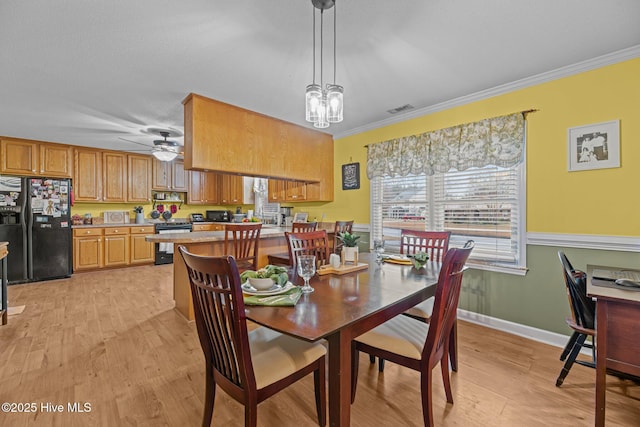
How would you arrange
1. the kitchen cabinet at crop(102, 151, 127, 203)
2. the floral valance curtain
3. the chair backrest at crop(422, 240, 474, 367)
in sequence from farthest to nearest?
the kitchen cabinet at crop(102, 151, 127, 203) → the floral valance curtain → the chair backrest at crop(422, 240, 474, 367)

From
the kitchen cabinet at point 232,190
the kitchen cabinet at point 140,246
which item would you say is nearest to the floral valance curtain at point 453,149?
the kitchen cabinet at point 232,190

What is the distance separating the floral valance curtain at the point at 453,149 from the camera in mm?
2727

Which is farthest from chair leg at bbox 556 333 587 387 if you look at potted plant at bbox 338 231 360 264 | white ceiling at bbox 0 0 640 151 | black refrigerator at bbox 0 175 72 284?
black refrigerator at bbox 0 175 72 284

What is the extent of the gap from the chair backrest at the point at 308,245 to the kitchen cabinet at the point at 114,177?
5.03 meters

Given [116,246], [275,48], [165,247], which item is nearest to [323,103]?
[275,48]

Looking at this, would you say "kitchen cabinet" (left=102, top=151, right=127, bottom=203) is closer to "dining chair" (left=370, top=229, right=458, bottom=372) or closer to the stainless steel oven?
the stainless steel oven

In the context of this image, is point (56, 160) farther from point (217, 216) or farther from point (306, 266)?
point (306, 266)

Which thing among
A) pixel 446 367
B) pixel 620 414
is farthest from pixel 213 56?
pixel 620 414

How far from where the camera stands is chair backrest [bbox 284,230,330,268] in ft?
7.35

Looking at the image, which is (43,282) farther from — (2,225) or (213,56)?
(213,56)

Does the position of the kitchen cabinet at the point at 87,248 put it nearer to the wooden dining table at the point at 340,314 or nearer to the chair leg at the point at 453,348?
the wooden dining table at the point at 340,314

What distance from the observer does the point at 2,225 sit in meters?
4.27

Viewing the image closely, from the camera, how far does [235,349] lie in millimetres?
1123

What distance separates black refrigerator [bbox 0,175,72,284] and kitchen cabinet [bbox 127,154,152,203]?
1.12 metres
